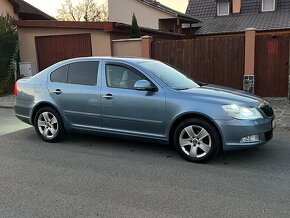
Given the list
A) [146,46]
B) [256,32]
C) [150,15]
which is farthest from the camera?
[150,15]

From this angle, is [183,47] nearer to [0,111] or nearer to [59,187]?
[0,111]

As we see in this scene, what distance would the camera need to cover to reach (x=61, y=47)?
14.1 metres

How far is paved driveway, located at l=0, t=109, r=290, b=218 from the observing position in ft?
12.2

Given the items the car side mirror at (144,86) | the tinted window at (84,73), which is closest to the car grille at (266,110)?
the car side mirror at (144,86)

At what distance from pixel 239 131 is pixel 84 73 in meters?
2.88

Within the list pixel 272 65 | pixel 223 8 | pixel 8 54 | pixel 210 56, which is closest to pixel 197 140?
pixel 272 65

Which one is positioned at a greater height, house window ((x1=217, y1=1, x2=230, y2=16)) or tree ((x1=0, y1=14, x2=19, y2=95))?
house window ((x1=217, y1=1, x2=230, y2=16))

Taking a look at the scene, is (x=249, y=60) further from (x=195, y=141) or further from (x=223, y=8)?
(x=223, y=8)

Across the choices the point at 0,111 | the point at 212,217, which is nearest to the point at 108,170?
the point at 212,217

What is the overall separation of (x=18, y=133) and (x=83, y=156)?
2.38 m

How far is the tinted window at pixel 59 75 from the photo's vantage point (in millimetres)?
6374

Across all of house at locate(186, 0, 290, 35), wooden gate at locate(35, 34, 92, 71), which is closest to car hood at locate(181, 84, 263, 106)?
wooden gate at locate(35, 34, 92, 71)

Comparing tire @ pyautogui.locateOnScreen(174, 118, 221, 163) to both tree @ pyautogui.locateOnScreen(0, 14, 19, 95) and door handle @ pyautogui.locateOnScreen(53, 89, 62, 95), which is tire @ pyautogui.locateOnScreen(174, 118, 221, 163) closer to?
door handle @ pyautogui.locateOnScreen(53, 89, 62, 95)

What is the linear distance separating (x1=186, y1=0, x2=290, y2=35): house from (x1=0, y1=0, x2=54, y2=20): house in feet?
36.6
